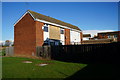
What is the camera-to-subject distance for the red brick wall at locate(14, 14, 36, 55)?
741 inches

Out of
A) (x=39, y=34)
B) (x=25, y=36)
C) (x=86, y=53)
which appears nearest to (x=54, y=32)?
(x=39, y=34)

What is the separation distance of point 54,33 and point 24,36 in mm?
5530

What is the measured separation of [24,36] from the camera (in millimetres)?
20094

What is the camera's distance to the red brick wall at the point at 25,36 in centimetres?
1881

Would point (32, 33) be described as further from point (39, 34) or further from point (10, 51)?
point (10, 51)

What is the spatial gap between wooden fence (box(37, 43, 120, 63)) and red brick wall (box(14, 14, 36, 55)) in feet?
12.5

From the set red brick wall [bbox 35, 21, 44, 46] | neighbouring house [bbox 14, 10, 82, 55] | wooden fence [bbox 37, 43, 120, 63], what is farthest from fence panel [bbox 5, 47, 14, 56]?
wooden fence [bbox 37, 43, 120, 63]

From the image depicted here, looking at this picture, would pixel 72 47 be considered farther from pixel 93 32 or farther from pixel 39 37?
pixel 93 32

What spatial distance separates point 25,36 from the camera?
19.9 m

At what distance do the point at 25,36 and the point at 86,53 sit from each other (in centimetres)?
1153

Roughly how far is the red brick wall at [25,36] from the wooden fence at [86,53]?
3.81 metres

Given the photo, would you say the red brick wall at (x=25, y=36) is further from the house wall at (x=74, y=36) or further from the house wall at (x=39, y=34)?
the house wall at (x=74, y=36)

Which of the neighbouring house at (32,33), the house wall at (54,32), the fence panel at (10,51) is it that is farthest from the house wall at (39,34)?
the fence panel at (10,51)

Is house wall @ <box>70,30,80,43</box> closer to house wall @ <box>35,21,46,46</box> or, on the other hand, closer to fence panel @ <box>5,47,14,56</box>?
house wall @ <box>35,21,46,46</box>
